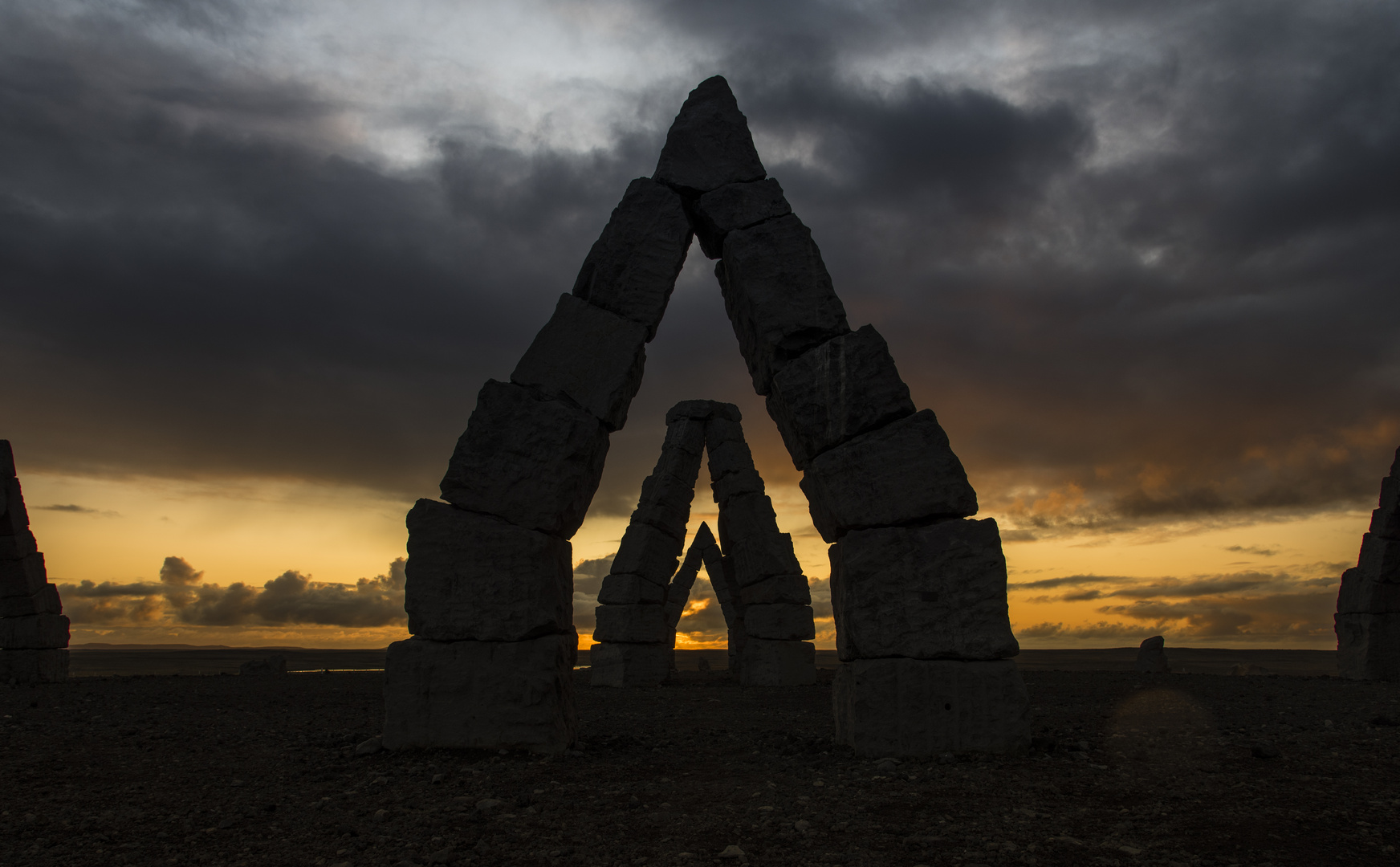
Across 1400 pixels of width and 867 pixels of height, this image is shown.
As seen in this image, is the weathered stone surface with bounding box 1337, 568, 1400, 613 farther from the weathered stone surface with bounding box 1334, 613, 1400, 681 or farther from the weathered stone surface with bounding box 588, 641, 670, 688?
the weathered stone surface with bounding box 588, 641, 670, 688

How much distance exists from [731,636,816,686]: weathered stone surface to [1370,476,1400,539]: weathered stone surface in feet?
29.5

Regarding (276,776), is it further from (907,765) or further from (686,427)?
(686,427)

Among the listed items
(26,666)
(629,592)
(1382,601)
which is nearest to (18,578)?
(26,666)

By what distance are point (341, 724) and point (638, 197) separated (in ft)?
17.8

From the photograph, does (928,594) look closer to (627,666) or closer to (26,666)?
(627,666)

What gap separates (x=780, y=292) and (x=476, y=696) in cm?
379

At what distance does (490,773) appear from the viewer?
16.6ft

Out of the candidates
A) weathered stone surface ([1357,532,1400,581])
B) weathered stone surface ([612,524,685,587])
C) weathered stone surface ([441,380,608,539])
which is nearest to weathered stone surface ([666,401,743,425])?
weathered stone surface ([612,524,685,587])

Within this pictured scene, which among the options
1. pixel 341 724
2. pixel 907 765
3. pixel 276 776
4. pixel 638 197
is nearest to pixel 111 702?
pixel 341 724

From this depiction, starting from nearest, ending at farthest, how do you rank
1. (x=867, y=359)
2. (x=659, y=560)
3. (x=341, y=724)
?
(x=867, y=359) < (x=341, y=724) < (x=659, y=560)

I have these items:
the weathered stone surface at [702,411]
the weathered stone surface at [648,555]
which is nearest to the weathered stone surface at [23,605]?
the weathered stone surface at [648,555]

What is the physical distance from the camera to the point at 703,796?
4.55 meters

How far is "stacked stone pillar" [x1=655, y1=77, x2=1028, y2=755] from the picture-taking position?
5461 mm

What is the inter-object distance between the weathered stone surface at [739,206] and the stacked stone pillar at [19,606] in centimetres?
1294
